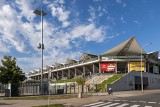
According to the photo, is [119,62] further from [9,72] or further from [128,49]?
[9,72]

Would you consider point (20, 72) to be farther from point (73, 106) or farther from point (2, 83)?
point (73, 106)

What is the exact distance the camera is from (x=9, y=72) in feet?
149

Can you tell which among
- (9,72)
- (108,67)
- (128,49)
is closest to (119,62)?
(108,67)

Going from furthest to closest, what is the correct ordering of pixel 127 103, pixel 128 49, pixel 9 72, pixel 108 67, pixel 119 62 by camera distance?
pixel 128 49
pixel 119 62
pixel 108 67
pixel 9 72
pixel 127 103

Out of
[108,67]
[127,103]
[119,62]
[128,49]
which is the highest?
[128,49]

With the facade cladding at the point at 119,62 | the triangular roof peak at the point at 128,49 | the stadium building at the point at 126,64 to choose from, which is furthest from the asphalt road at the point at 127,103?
the triangular roof peak at the point at 128,49

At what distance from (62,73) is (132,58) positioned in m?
A: 47.7

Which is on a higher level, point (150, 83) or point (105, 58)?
point (105, 58)

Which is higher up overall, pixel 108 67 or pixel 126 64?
pixel 126 64

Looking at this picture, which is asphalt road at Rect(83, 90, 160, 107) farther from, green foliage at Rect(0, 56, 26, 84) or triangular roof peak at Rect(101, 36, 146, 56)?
triangular roof peak at Rect(101, 36, 146, 56)

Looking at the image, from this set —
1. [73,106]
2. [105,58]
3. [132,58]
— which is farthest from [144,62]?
[73,106]

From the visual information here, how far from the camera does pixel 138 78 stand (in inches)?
3147

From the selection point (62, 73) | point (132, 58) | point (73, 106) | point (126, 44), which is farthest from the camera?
point (62, 73)

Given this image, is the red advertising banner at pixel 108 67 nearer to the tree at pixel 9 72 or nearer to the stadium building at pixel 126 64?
the stadium building at pixel 126 64
